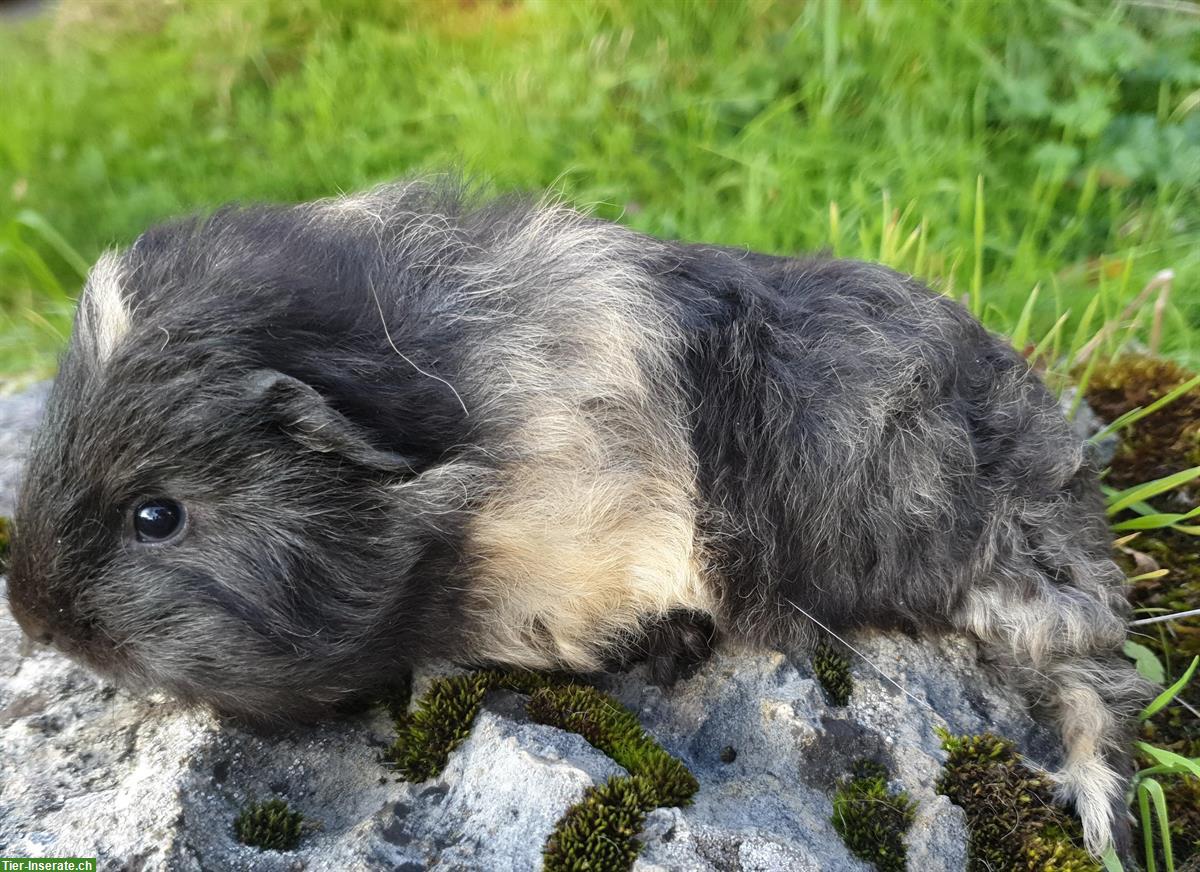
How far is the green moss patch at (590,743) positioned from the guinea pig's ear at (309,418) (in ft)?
1.90

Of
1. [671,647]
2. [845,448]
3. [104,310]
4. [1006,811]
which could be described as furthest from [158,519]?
[1006,811]

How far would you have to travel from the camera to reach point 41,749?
212 cm

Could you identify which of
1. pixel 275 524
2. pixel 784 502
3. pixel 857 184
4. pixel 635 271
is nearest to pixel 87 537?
pixel 275 524

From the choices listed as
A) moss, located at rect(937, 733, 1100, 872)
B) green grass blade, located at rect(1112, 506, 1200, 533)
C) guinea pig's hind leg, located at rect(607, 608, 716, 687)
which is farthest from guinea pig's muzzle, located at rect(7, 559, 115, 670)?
green grass blade, located at rect(1112, 506, 1200, 533)

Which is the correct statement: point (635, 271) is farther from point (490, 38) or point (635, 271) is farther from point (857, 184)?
point (490, 38)

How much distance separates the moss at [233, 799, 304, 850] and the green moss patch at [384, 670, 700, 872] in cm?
25

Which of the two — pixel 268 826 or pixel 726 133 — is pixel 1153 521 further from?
pixel 726 133

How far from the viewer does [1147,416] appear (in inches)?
131

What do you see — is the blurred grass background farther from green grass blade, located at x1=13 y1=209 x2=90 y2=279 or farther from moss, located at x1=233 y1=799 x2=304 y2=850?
moss, located at x1=233 y1=799 x2=304 y2=850

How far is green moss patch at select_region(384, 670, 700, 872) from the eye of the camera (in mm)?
1808

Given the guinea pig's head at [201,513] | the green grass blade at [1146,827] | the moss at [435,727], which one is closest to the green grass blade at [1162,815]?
the green grass blade at [1146,827]

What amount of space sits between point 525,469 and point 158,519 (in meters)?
0.79

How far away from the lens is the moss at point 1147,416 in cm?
320

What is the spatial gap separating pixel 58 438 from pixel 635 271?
1351mm
